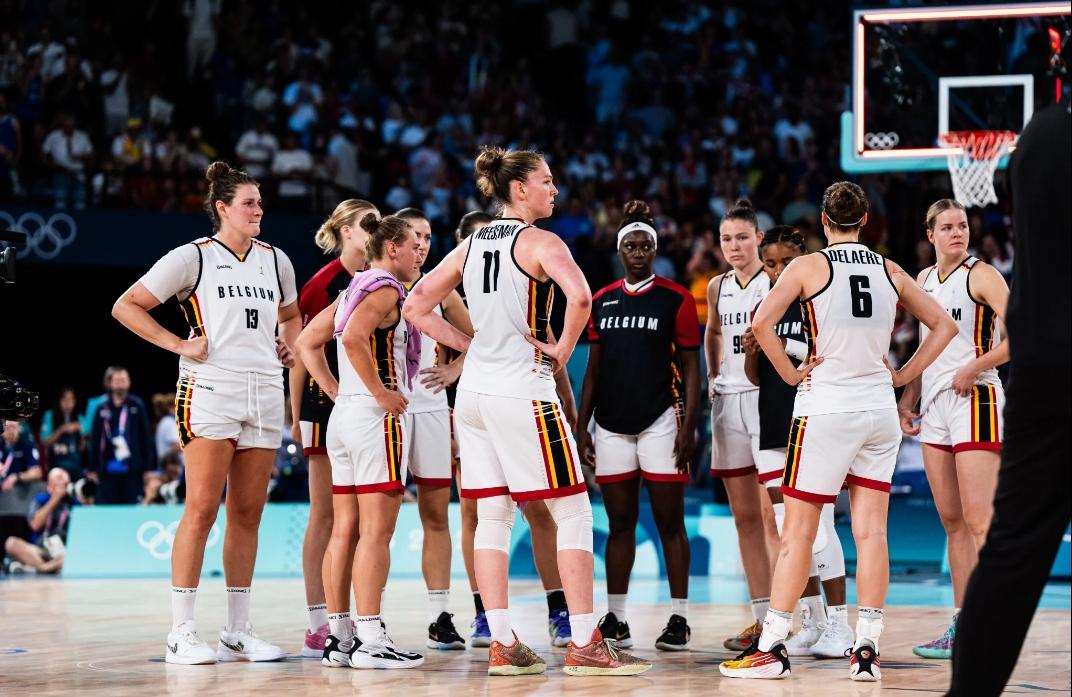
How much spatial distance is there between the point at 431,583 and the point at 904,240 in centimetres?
1106

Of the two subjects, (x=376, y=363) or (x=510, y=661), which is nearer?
(x=510, y=661)

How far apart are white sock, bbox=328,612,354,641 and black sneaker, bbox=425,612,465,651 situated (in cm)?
87

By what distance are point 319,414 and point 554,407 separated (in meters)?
1.88

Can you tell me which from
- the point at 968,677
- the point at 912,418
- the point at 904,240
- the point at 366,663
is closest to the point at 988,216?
the point at 904,240

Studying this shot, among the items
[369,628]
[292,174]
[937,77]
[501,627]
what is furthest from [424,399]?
[292,174]

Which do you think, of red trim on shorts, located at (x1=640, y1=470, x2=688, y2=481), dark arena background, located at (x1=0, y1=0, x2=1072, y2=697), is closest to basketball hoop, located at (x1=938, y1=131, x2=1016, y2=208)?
dark arena background, located at (x1=0, y1=0, x2=1072, y2=697)

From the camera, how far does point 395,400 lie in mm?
7027

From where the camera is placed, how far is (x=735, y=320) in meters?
8.05

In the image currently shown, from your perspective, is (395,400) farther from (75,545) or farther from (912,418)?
(75,545)

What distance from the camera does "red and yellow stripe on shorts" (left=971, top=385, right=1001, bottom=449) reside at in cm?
724

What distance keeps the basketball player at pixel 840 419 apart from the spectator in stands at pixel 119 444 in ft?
33.7

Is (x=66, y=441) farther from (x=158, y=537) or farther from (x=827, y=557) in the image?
(x=827, y=557)

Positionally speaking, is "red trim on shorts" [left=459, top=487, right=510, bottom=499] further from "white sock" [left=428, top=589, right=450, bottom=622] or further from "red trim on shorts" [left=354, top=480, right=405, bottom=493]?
"white sock" [left=428, top=589, right=450, bottom=622]

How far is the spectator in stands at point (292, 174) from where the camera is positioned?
1772 cm
